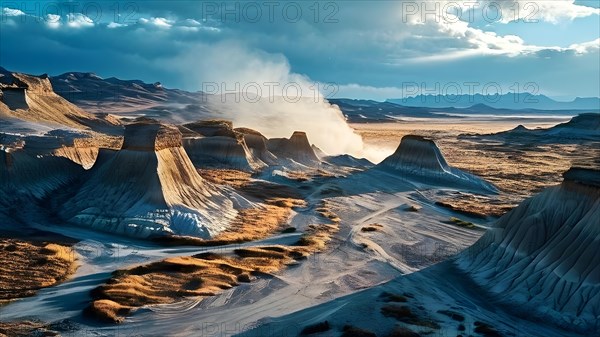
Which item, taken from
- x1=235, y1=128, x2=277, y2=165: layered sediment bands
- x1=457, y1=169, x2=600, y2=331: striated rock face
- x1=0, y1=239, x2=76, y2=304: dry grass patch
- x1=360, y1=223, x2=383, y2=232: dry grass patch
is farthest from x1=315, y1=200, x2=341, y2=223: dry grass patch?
x1=235, y1=128, x2=277, y2=165: layered sediment bands

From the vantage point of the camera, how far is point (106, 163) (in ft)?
153

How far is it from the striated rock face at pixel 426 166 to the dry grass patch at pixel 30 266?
5037 cm

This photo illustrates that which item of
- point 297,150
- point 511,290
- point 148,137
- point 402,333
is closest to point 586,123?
point 297,150

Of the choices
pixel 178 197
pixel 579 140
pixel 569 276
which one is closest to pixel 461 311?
pixel 569 276

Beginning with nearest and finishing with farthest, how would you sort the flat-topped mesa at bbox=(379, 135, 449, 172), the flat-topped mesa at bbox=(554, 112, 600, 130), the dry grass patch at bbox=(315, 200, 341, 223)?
the dry grass patch at bbox=(315, 200, 341, 223), the flat-topped mesa at bbox=(379, 135, 449, 172), the flat-topped mesa at bbox=(554, 112, 600, 130)

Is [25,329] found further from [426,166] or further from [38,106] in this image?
[38,106]

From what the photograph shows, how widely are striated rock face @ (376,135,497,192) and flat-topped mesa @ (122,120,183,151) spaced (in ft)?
126

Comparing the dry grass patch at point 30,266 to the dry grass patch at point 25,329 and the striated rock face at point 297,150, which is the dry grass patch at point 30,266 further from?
the striated rock face at point 297,150

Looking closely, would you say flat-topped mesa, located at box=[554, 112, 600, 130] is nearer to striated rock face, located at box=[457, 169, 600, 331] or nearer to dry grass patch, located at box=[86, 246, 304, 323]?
striated rock face, located at box=[457, 169, 600, 331]

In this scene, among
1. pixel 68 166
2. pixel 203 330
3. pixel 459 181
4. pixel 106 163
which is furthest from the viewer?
pixel 459 181

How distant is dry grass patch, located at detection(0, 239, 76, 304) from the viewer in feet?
89.2

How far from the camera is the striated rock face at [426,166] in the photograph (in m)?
71.2

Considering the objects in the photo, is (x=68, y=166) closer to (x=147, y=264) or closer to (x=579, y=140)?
(x=147, y=264)

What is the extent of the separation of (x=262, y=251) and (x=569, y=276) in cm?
1842
